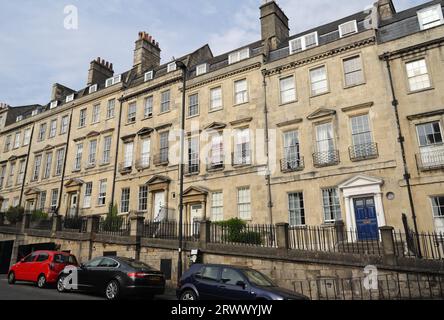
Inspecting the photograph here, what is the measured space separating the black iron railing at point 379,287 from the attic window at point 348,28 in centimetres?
1463

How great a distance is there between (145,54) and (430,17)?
22918mm

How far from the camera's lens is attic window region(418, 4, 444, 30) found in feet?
59.2

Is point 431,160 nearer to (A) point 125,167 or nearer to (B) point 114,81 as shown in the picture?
(A) point 125,167

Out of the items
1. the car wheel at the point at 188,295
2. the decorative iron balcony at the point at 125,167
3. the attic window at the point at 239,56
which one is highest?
the attic window at the point at 239,56

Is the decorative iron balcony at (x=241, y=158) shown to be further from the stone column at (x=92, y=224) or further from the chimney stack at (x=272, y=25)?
the stone column at (x=92, y=224)

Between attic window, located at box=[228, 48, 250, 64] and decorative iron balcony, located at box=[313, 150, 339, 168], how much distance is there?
898cm

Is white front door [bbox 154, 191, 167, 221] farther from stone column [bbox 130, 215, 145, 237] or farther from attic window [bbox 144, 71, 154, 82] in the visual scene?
attic window [bbox 144, 71, 154, 82]

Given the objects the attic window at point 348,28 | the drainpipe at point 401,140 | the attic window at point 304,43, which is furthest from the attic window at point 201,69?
the drainpipe at point 401,140

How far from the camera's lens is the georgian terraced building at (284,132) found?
16969 mm

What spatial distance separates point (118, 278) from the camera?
11.7 meters

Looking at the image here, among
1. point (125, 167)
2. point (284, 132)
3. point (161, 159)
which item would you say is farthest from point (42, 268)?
point (284, 132)

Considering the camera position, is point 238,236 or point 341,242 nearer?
point 341,242

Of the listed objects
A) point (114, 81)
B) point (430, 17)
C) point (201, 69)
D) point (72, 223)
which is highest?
point (114, 81)
